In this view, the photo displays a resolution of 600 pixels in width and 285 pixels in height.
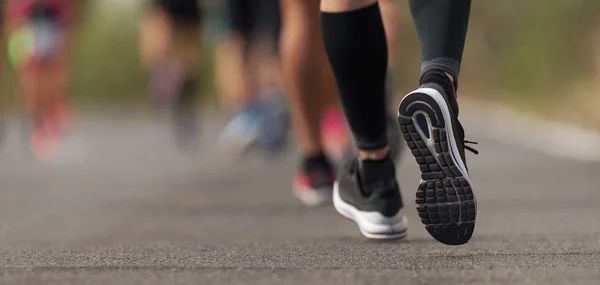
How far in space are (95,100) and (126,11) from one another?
10.9ft

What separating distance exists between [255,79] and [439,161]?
18.2 ft

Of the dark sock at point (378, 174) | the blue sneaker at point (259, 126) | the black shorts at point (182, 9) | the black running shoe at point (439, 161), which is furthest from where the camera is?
the black shorts at point (182, 9)

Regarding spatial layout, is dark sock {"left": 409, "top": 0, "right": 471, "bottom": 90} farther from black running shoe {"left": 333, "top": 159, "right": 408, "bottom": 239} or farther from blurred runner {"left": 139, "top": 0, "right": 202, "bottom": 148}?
blurred runner {"left": 139, "top": 0, "right": 202, "bottom": 148}

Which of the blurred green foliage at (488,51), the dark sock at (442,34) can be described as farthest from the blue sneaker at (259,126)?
the dark sock at (442,34)

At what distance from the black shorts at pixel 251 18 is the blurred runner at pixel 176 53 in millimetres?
532

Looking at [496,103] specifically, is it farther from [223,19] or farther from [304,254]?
[304,254]

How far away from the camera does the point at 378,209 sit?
3.47 metres

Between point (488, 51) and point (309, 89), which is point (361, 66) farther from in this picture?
point (488, 51)

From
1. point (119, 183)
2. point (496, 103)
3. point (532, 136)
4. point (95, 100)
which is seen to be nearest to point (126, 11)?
point (95, 100)

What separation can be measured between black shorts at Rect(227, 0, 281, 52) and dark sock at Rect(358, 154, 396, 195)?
4565 millimetres

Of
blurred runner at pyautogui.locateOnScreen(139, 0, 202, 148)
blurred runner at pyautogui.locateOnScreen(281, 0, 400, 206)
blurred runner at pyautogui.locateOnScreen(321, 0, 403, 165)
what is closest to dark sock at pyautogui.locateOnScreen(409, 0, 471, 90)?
blurred runner at pyautogui.locateOnScreen(281, 0, 400, 206)

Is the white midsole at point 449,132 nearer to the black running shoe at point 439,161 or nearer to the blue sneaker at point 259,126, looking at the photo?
the black running shoe at point 439,161

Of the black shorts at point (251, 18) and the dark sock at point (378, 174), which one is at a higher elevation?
the dark sock at point (378, 174)

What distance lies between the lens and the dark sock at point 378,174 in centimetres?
350
